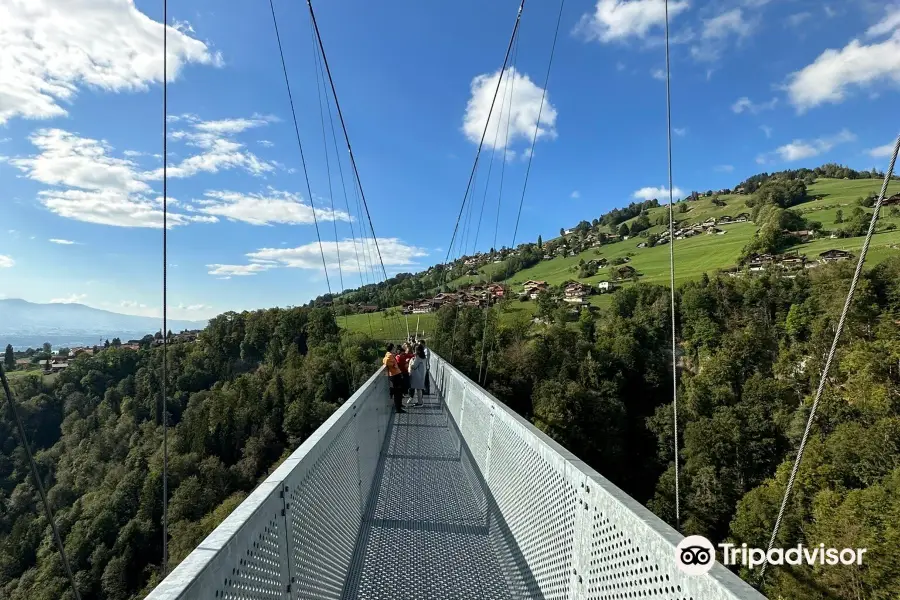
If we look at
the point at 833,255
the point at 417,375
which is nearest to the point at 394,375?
the point at 417,375

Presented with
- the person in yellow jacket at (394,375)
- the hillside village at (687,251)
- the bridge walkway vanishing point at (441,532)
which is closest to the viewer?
the bridge walkway vanishing point at (441,532)

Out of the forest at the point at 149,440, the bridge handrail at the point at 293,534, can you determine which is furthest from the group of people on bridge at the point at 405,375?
the forest at the point at 149,440

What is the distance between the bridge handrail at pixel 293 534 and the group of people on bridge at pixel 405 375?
3666 mm

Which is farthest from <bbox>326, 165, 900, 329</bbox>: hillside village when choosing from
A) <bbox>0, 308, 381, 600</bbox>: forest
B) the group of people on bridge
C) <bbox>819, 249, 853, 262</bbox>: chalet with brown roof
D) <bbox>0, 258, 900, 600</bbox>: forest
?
the group of people on bridge

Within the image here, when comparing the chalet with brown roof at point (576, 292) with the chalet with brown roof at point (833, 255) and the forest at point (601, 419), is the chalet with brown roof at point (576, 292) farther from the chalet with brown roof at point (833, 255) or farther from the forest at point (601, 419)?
the chalet with brown roof at point (833, 255)

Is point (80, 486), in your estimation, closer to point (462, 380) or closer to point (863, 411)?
point (462, 380)

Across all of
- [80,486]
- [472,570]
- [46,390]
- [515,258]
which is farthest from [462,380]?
[515,258]

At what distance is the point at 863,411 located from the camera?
43.9 meters

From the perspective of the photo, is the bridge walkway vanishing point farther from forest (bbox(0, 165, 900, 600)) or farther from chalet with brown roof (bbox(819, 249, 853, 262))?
chalet with brown roof (bbox(819, 249, 853, 262))

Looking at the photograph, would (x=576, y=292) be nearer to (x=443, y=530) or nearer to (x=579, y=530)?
(x=443, y=530)

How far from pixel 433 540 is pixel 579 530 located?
1620 mm

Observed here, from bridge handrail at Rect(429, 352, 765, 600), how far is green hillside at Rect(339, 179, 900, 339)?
6083 cm

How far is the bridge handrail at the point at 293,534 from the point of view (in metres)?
1.40

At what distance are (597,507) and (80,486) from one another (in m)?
79.1
